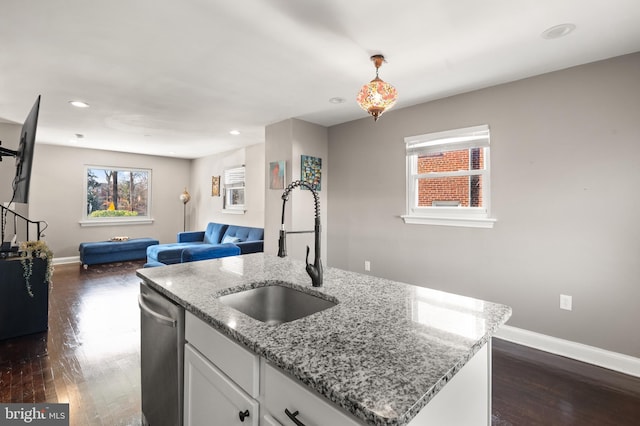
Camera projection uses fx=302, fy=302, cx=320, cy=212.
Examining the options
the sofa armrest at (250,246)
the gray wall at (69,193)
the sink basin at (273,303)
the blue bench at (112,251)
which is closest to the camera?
the sink basin at (273,303)

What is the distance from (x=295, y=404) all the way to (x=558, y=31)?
2662mm

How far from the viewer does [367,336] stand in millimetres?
934

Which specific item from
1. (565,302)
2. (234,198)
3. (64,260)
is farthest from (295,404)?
(64,260)

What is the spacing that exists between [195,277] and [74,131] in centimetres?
481

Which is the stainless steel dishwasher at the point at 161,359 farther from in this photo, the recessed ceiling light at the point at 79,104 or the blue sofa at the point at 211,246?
the recessed ceiling light at the point at 79,104

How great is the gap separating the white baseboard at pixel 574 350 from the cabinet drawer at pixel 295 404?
280cm

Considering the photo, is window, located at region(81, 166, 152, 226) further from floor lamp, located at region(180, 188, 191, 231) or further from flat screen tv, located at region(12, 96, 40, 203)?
flat screen tv, located at region(12, 96, 40, 203)

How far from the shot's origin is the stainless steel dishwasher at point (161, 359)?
132cm

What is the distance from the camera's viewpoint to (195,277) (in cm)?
162

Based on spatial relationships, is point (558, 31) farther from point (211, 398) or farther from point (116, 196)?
point (116, 196)

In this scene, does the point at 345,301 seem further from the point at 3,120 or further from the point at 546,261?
the point at 3,120

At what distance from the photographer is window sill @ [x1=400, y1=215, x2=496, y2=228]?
297 centimetres

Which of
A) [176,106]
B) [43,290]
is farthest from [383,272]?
[43,290]

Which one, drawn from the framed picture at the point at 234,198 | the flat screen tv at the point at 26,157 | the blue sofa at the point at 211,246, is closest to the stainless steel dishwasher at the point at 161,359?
the flat screen tv at the point at 26,157
